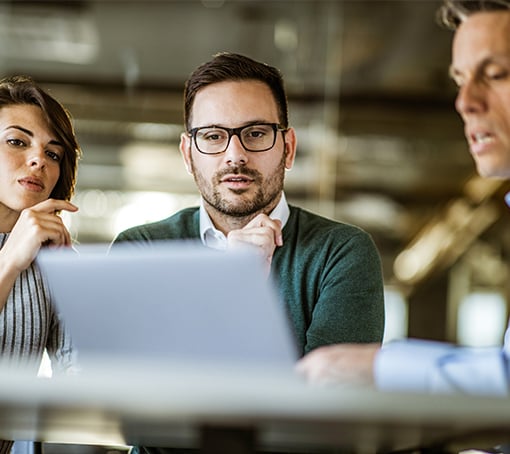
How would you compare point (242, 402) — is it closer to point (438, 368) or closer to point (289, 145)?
point (438, 368)

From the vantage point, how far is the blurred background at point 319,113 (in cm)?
549

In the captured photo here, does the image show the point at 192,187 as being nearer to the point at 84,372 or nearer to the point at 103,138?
the point at 103,138

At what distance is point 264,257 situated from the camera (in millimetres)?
1476

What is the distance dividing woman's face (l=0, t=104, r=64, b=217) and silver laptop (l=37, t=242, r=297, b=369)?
0.55 metres

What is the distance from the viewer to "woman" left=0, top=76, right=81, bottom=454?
150 centimetres

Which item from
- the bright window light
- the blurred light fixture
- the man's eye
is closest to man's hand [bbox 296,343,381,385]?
the man's eye

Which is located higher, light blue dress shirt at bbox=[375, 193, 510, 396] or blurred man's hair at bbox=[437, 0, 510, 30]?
blurred man's hair at bbox=[437, 0, 510, 30]

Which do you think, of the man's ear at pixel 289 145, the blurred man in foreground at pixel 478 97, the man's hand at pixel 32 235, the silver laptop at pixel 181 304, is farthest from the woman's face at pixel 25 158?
the blurred man in foreground at pixel 478 97

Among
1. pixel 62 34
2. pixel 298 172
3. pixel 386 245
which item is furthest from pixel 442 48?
pixel 386 245

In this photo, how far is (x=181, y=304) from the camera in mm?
1023

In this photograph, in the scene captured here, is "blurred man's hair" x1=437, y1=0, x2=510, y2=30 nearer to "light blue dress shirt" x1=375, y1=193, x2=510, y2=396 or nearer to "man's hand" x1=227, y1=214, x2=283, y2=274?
"man's hand" x1=227, y1=214, x2=283, y2=274

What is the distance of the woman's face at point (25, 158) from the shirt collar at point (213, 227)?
300mm

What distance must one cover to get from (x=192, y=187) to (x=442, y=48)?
2.82 m

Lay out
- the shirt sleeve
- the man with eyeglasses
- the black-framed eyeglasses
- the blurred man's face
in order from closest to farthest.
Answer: the shirt sleeve
the blurred man's face
the man with eyeglasses
the black-framed eyeglasses
